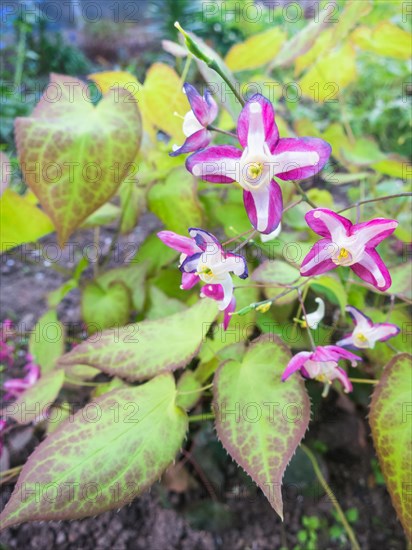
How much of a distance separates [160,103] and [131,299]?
342 mm

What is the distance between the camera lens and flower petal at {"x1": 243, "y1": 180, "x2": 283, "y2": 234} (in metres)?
A: 0.43

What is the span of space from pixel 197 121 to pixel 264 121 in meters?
0.09

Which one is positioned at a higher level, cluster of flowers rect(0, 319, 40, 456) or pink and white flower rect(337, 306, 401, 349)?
pink and white flower rect(337, 306, 401, 349)

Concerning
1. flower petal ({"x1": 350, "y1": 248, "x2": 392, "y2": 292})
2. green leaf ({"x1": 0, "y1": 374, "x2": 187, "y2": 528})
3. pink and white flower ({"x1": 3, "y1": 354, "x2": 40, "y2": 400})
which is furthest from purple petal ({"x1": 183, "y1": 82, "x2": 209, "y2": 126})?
pink and white flower ({"x1": 3, "y1": 354, "x2": 40, "y2": 400})

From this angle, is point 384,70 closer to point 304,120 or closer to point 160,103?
point 304,120

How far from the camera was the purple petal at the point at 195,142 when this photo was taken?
468 millimetres

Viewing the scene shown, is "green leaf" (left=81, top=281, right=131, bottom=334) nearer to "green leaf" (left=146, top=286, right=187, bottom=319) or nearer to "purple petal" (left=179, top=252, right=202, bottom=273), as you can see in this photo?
"green leaf" (left=146, top=286, right=187, bottom=319)

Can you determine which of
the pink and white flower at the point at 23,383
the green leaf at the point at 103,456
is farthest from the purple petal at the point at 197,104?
the pink and white flower at the point at 23,383

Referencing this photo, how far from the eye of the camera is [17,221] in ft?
2.49

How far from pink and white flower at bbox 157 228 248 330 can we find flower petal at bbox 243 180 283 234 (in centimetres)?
5

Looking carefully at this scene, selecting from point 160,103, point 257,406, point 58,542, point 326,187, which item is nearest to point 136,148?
point 160,103

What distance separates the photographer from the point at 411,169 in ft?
2.93

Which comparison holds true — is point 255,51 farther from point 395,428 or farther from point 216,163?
point 395,428

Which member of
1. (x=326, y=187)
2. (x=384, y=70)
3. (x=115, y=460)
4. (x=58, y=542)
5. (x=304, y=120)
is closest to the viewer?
(x=115, y=460)
